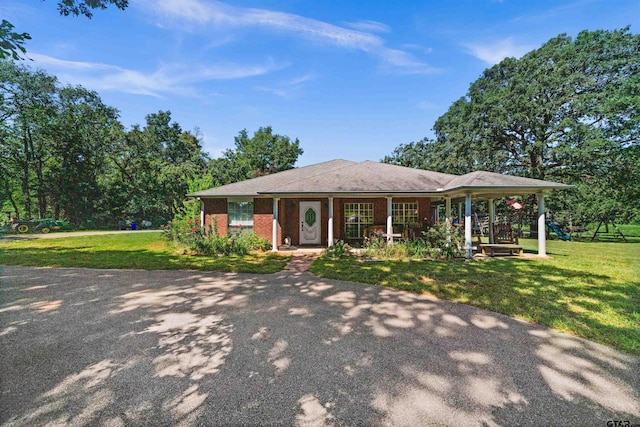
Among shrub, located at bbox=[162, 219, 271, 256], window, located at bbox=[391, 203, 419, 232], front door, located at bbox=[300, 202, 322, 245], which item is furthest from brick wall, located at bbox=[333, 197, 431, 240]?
shrub, located at bbox=[162, 219, 271, 256]

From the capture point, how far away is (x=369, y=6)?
9422mm

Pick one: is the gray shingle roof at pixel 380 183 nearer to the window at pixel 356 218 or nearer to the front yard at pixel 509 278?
the window at pixel 356 218

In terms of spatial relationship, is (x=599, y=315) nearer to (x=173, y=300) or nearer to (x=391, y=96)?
(x=173, y=300)

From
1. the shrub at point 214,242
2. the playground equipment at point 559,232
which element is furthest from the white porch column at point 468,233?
the playground equipment at point 559,232

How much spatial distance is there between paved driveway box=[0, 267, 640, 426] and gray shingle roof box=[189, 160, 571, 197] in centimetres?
648

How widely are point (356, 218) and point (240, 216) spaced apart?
5.70 m

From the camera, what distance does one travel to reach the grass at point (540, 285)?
13.5 feet

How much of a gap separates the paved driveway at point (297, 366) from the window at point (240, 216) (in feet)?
27.3

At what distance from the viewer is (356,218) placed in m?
13.5

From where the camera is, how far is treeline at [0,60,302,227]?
24131 mm

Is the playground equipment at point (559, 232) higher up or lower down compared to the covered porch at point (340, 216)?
lower down

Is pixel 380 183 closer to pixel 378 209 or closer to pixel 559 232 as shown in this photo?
pixel 378 209

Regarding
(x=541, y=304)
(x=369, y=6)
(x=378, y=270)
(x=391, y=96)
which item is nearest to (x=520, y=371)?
(x=541, y=304)

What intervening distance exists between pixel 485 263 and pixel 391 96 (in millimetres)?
10103
